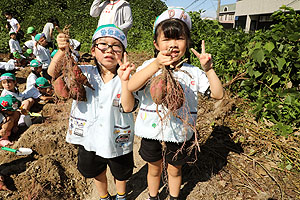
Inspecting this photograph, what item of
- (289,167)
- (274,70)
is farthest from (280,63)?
(289,167)

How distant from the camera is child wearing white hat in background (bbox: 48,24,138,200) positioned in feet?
5.04

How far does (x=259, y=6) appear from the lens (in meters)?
16.6

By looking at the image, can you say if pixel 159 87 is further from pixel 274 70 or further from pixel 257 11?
pixel 257 11

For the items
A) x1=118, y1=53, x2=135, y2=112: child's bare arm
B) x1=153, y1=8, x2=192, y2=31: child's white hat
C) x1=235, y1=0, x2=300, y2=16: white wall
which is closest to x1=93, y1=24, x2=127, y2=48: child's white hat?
x1=118, y1=53, x2=135, y2=112: child's bare arm

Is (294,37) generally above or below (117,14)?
below

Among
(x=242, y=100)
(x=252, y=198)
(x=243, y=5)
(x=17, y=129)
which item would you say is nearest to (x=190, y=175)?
(x=252, y=198)

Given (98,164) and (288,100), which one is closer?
(98,164)

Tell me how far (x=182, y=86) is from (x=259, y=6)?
61.5 ft

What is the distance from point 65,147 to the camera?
2.81m

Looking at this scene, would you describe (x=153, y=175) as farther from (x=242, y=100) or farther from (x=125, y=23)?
(x=125, y=23)

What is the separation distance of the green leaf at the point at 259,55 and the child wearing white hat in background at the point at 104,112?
181cm

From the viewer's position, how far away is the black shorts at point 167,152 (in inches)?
69.6

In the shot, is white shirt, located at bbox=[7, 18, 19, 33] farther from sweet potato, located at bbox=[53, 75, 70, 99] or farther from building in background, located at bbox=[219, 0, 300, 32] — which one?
building in background, located at bbox=[219, 0, 300, 32]

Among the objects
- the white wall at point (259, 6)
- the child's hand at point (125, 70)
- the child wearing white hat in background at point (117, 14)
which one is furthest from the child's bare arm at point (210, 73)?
the white wall at point (259, 6)
